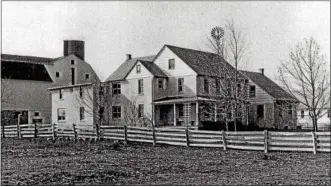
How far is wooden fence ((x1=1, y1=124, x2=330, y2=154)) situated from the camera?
17.4 metres

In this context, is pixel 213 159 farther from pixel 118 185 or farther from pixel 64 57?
pixel 64 57

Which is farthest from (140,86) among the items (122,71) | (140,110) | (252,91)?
(252,91)

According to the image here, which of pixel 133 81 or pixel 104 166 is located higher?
pixel 133 81

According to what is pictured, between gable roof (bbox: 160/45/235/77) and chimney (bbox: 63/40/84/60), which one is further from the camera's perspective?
chimney (bbox: 63/40/84/60)

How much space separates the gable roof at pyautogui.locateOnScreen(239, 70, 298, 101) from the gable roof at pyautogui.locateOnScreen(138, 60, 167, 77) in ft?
22.4

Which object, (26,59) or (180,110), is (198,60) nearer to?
(180,110)

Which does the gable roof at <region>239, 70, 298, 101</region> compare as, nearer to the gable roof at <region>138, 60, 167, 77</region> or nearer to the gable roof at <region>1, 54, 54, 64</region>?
the gable roof at <region>138, 60, 167, 77</region>

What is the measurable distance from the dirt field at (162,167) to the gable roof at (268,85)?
23.4 m

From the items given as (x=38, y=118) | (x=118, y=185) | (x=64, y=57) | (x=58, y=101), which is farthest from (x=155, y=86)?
Result: (x=118, y=185)

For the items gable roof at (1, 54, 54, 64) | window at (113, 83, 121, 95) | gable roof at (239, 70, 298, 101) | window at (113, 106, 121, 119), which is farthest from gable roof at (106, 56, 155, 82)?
gable roof at (1, 54, 54, 64)

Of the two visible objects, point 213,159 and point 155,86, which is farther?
point 155,86

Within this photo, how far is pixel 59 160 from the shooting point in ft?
53.3

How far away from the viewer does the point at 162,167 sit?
1412 centimetres

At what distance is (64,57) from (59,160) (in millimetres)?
38981
